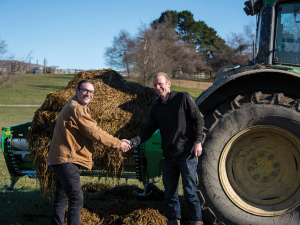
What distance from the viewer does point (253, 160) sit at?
3.11 m

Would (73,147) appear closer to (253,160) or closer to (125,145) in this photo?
(125,145)

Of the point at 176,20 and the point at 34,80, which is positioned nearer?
the point at 34,80

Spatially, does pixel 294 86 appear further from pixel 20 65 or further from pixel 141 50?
pixel 20 65

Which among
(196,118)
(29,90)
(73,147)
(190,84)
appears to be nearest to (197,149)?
(196,118)

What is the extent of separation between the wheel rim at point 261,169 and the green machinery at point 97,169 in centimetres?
95

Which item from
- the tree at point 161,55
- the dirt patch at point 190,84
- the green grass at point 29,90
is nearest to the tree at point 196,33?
the tree at point 161,55

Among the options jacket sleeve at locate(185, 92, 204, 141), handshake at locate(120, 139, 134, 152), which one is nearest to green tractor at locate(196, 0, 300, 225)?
jacket sleeve at locate(185, 92, 204, 141)

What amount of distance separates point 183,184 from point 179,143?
1.46ft

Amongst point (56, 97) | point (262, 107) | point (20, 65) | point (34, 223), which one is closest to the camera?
point (262, 107)

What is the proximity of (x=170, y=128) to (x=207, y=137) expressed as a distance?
430mm

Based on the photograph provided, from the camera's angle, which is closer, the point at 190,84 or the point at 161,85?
the point at 161,85

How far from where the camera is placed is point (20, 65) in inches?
1464

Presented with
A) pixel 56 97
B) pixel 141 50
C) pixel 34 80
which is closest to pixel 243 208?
pixel 56 97

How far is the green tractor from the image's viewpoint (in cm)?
294
